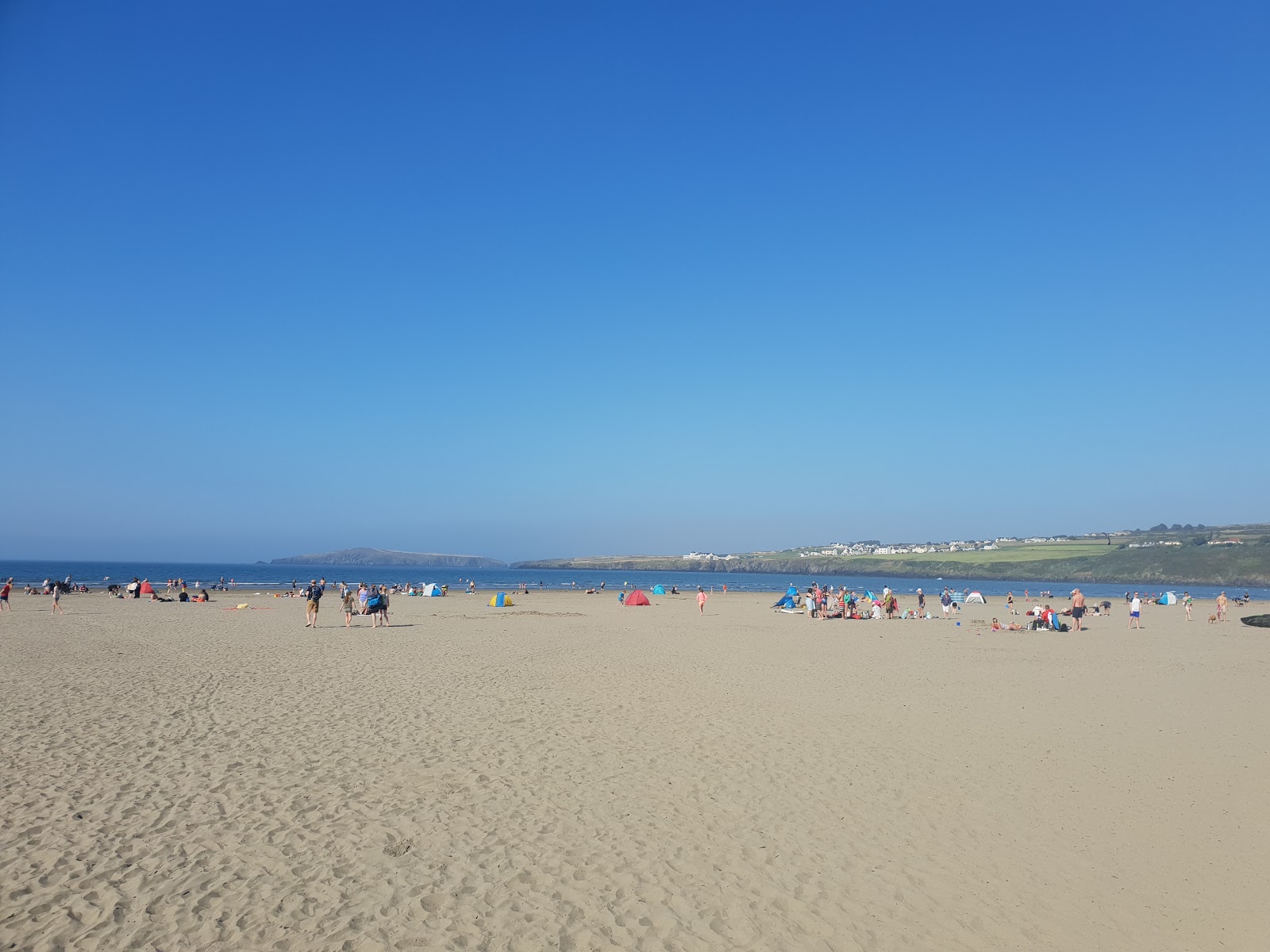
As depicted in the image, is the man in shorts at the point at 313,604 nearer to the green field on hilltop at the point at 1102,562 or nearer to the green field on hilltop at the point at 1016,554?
the green field on hilltop at the point at 1102,562

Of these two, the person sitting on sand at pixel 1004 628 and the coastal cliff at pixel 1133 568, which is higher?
the person sitting on sand at pixel 1004 628

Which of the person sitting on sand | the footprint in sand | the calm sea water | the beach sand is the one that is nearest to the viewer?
the beach sand

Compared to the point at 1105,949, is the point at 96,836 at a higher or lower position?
higher

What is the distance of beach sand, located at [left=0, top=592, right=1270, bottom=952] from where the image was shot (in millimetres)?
5281

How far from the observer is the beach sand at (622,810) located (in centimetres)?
528

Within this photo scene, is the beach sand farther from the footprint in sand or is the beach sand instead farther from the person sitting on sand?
the person sitting on sand

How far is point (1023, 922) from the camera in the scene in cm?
545

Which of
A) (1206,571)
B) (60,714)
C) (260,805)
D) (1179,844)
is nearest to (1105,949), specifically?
(1179,844)

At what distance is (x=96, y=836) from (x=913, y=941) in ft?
21.2

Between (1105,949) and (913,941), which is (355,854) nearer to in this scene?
(913,941)

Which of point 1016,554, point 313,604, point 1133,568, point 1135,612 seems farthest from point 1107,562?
point 313,604

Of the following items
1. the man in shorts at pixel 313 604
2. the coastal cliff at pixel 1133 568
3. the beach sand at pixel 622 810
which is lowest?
the coastal cliff at pixel 1133 568

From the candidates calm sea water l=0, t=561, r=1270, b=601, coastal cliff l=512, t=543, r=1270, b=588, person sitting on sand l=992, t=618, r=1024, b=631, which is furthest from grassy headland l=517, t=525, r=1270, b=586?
person sitting on sand l=992, t=618, r=1024, b=631

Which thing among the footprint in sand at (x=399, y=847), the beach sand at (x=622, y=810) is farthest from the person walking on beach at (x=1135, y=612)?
the footprint in sand at (x=399, y=847)
